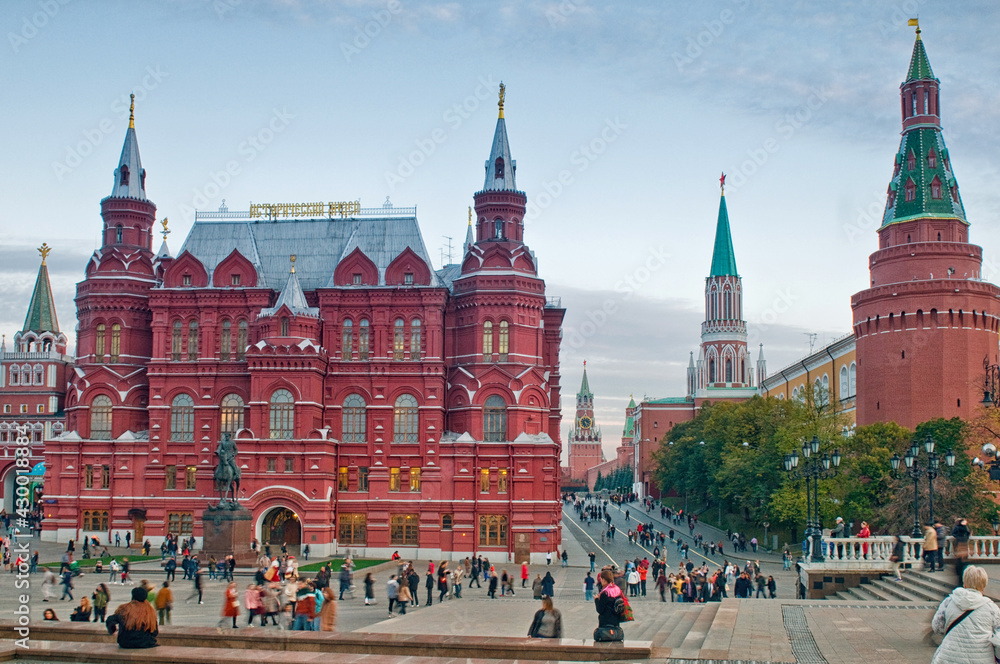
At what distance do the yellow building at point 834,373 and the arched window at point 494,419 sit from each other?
3217 centimetres

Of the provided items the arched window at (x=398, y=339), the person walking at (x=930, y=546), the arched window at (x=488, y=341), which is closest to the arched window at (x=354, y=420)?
the arched window at (x=398, y=339)

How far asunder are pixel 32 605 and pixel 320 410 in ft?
97.1

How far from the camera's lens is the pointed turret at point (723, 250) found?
151500mm

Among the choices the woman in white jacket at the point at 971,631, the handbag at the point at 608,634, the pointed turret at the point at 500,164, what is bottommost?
the handbag at the point at 608,634

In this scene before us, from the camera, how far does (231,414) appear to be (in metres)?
64.0

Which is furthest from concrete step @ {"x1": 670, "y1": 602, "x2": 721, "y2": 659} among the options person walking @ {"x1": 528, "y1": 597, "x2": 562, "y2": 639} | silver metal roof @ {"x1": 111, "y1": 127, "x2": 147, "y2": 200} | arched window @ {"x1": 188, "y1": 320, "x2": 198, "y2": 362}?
silver metal roof @ {"x1": 111, "y1": 127, "x2": 147, "y2": 200}

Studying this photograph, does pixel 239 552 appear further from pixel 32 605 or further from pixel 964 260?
pixel 964 260

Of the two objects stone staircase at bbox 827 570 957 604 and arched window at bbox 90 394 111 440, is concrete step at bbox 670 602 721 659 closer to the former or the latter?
stone staircase at bbox 827 570 957 604

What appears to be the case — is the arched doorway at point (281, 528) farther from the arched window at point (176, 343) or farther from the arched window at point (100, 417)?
the arched window at point (100, 417)

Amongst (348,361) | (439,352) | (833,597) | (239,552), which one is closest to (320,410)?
(348,361)

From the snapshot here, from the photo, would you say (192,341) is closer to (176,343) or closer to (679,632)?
(176,343)

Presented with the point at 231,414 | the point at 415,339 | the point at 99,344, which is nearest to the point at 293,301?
the point at 415,339

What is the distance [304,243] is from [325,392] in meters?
10.8

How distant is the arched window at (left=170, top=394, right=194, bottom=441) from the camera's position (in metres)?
Result: 64.1
